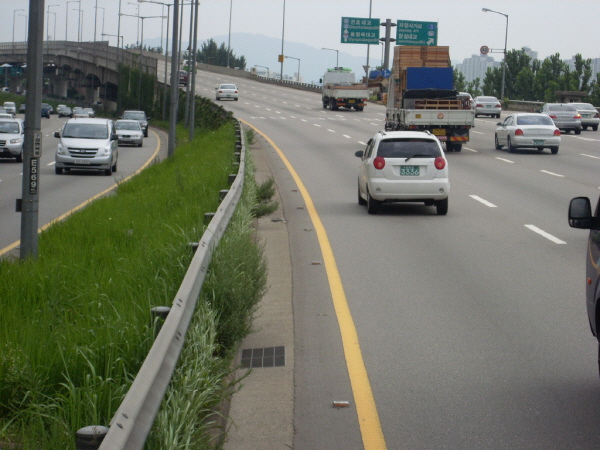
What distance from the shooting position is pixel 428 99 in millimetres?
34625

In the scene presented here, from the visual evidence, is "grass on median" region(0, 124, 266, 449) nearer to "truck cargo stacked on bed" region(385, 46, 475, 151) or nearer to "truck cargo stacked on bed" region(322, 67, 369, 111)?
"truck cargo stacked on bed" region(385, 46, 475, 151)

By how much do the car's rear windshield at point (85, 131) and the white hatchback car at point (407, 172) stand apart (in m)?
16.9

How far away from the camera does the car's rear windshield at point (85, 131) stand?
31.3 metres

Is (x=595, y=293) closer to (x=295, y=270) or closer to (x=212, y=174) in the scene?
(x=295, y=270)

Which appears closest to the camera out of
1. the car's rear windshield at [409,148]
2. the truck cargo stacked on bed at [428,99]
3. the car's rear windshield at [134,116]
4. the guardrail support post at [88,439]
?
the guardrail support post at [88,439]

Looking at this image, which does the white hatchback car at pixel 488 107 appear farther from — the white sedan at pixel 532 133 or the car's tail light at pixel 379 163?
the car's tail light at pixel 379 163

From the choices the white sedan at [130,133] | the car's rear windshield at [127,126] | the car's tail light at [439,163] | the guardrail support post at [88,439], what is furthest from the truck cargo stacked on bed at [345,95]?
the guardrail support post at [88,439]

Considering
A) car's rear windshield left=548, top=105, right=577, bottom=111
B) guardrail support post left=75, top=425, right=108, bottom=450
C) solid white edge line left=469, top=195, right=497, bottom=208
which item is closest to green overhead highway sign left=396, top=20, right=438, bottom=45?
car's rear windshield left=548, top=105, right=577, bottom=111

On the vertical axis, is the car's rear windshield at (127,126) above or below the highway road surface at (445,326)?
above

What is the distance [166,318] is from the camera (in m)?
5.26

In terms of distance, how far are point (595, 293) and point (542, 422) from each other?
0.90 metres

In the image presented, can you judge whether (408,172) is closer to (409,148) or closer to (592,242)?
(409,148)

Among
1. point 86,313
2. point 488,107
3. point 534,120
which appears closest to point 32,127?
point 86,313

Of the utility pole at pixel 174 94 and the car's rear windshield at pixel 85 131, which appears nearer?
the car's rear windshield at pixel 85 131
